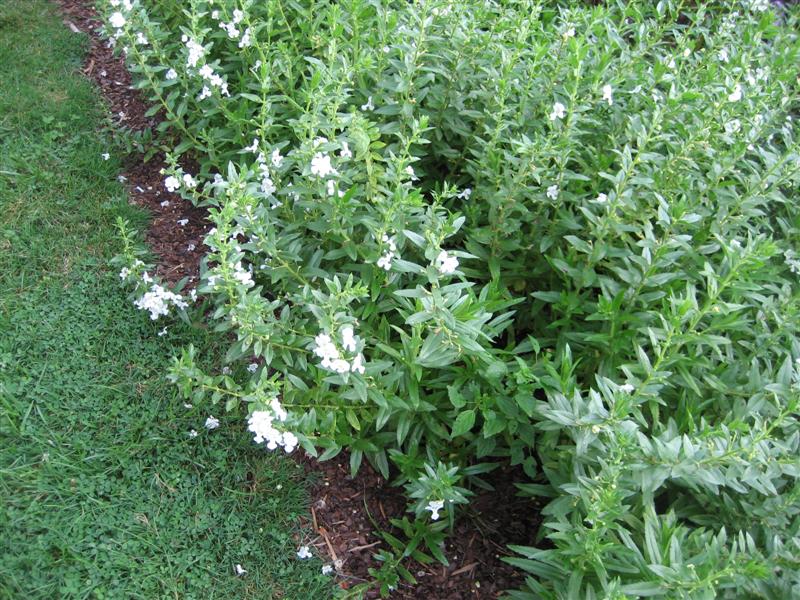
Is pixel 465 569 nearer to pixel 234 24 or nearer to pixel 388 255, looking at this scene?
pixel 388 255

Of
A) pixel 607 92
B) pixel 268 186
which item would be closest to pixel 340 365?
pixel 268 186

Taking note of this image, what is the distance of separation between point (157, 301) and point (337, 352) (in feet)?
4.27

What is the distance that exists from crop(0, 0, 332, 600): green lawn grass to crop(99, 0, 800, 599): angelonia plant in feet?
0.93

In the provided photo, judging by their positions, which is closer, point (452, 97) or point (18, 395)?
point (18, 395)

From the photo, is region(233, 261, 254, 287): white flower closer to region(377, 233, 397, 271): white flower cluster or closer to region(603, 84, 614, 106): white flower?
region(377, 233, 397, 271): white flower cluster

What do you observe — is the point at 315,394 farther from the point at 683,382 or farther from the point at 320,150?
the point at 683,382

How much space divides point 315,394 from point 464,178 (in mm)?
1567

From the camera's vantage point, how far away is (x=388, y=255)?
2.93 metres

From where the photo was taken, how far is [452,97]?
362cm

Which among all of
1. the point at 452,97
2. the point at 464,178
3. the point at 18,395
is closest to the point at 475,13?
the point at 452,97

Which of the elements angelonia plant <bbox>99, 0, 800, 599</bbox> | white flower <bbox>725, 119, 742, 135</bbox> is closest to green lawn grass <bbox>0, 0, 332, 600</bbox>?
angelonia plant <bbox>99, 0, 800, 599</bbox>

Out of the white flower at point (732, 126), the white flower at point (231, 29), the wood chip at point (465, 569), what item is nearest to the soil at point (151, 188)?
the white flower at point (231, 29)

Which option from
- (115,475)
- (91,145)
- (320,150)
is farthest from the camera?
(91,145)

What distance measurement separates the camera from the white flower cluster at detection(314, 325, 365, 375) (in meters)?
2.54
